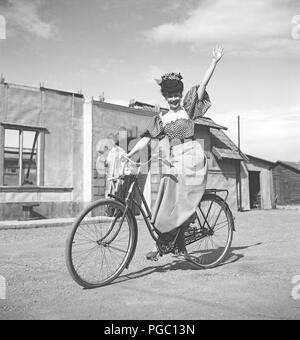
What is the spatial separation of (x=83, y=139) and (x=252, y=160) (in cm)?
1308

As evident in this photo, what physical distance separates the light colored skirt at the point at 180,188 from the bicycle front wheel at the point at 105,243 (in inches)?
13.8

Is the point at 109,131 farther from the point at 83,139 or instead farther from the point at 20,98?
the point at 20,98

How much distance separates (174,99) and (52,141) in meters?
9.23

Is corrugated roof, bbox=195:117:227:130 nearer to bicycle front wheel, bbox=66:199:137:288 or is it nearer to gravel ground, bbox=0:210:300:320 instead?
gravel ground, bbox=0:210:300:320

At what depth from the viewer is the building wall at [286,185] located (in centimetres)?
2764

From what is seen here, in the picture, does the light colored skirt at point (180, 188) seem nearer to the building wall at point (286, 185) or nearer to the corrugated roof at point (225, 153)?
the corrugated roof at point (225, 153)

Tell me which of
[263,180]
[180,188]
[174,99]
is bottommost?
[180,188]

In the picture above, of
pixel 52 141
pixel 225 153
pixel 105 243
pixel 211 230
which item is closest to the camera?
pixel 105 243

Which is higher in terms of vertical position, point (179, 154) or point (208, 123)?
point (208, 123)

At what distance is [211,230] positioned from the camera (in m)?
4.16

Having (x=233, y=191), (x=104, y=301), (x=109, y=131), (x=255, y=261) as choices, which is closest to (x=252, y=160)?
(x=233, y=191)

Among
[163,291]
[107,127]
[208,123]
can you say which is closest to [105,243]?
[163,291]

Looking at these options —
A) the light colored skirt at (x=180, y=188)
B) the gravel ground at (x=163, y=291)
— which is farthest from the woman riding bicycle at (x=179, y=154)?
the gravel ground at (x=163, y=291)

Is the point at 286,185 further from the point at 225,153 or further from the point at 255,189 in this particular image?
the point at 225,153
